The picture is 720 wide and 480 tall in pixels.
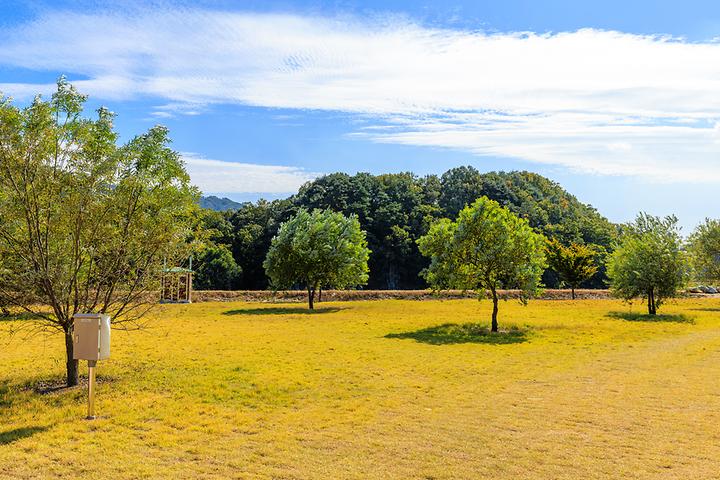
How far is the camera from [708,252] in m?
54.7

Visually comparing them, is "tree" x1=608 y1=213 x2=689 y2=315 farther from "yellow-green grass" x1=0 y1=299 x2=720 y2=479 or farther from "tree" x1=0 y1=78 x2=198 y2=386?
"tree" x1=0 y1=78 x2=198 y2=386

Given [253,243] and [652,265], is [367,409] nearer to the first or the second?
[652,265]

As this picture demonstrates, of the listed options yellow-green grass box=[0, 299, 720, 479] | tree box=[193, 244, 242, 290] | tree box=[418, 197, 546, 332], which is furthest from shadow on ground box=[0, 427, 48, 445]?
tree box=[193, 244, 242, 290]

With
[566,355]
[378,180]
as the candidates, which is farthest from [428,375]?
[378,180]

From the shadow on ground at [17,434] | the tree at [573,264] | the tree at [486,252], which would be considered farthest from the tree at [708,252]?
the shadow on ground at [17,434]

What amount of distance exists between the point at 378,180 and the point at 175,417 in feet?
301

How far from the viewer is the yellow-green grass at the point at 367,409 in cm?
1053

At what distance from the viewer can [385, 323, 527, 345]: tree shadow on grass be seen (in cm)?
2859

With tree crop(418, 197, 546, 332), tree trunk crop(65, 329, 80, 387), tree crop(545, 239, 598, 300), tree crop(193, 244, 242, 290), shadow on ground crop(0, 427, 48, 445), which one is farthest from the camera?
tree crop(193, 244, 242, 290)

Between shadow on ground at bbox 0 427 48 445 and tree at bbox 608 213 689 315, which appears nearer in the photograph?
shadow on ground at bbox 0 427 48 445

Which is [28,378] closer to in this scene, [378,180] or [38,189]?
[38,189]

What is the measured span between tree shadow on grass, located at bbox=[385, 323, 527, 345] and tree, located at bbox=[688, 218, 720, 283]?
31404 mm

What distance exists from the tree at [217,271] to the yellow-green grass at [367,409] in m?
51.7

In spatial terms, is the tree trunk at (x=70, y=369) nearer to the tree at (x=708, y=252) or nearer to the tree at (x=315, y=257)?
the tree at (x=315, y=257)
